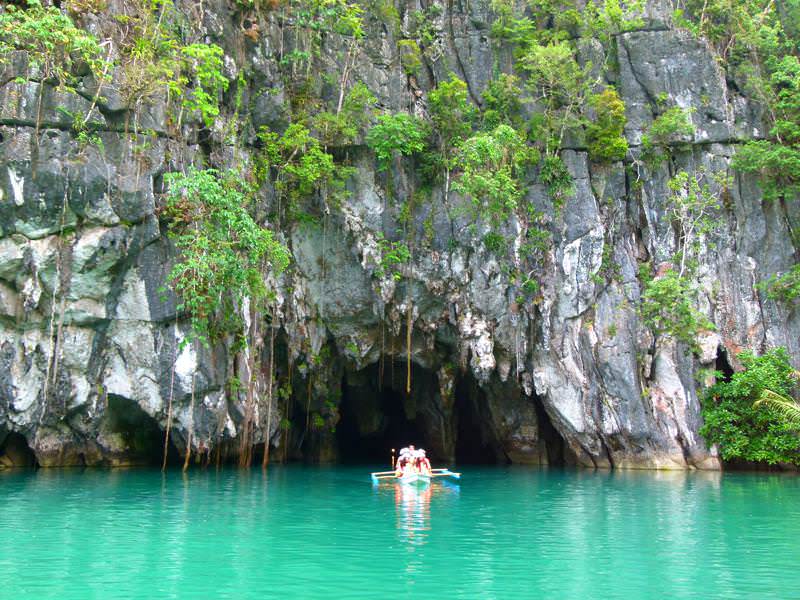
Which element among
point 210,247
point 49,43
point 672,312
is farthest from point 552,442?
point 49,43

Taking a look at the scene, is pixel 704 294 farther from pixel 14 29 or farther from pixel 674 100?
pixel 14 29

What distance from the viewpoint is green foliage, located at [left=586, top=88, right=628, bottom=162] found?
2398 centimetres

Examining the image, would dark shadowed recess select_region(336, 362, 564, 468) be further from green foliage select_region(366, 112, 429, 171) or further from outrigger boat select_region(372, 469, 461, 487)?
green foliage select_region(366, 112, 429, 171)

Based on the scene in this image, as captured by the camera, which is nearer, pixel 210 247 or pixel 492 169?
pixel 210 247

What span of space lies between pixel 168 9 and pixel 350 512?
14.9m

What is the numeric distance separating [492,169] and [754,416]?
1022 cm

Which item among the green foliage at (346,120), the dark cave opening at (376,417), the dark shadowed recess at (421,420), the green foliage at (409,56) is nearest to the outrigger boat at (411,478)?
the dark shadowed recess at (421,420)

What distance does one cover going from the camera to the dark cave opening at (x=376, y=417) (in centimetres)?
2647

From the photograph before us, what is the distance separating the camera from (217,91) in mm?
21500

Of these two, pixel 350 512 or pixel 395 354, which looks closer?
pixel 350 512

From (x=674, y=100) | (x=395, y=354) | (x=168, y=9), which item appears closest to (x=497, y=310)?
(x=395, y=354)

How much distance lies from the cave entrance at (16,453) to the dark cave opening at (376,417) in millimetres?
9825

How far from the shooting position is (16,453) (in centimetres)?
2119

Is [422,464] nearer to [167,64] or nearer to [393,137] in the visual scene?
[393,137]
